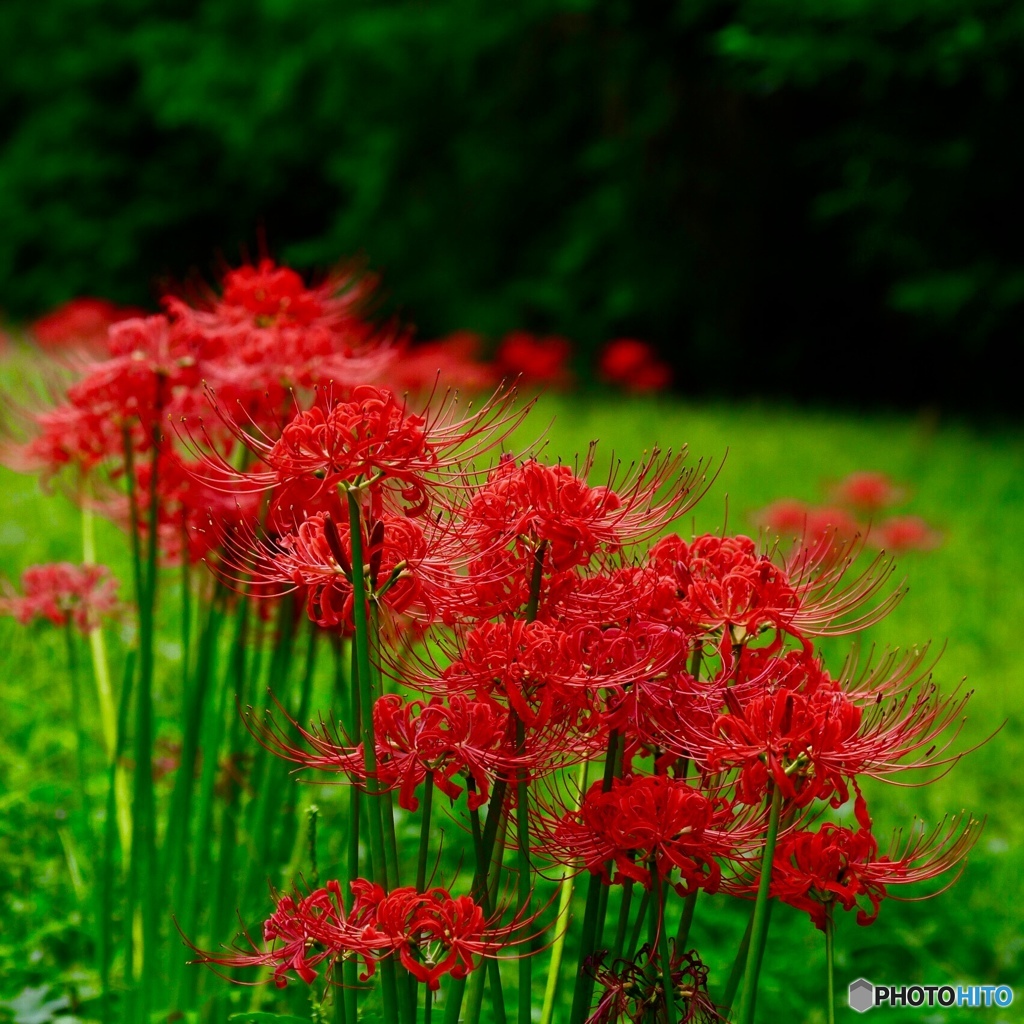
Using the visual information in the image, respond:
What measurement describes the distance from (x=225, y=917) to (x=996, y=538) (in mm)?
5462

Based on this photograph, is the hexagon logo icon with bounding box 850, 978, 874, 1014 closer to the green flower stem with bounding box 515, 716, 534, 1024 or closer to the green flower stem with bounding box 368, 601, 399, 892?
the green flower stem with bounding box 515, 716, 534, 1024

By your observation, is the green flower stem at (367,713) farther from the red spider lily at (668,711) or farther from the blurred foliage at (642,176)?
the blurred foliage at (642,176)

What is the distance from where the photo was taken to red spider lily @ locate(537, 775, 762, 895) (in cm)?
137

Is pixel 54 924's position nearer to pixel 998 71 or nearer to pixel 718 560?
pixel 718 560

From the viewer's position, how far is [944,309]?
1033 cm

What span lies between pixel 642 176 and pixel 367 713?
11205 mm

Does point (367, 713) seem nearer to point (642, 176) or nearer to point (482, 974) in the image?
point (482, 974)

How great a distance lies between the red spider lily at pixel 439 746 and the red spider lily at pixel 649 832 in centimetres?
10

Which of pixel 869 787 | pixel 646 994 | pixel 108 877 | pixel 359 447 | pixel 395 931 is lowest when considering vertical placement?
pixel 869 787

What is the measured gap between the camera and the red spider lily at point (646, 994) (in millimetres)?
1451

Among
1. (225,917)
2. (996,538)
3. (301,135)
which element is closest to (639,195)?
(301,135)

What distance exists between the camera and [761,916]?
1.37 m

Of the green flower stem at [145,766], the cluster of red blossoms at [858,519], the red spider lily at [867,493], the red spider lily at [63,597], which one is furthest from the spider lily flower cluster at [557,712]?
the red spider lily at [867,493]

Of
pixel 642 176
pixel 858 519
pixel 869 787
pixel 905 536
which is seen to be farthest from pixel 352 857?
pixel 642 176
